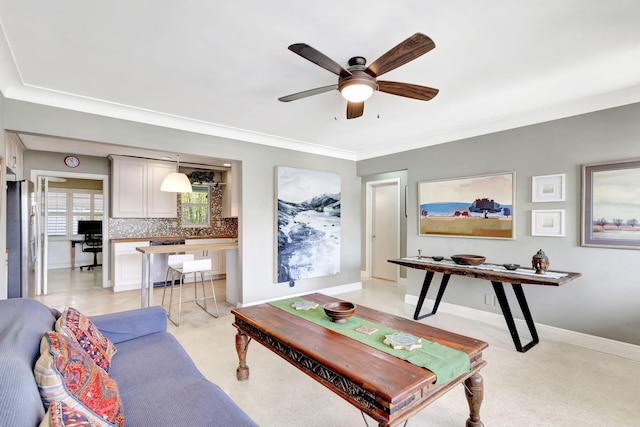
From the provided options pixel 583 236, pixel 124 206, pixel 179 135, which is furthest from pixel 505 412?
pixel 124 206

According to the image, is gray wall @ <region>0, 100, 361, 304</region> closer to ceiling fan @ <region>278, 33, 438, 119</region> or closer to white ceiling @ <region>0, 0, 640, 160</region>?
white ceiling @ <region>0, 0, 640, 160</region>

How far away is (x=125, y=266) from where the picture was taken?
207 inches

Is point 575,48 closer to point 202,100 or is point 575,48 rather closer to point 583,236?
point 583,236

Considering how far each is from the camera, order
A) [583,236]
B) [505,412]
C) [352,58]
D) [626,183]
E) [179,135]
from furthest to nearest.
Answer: [179,135], [583,236], [626,183], [352,58], [505,412]

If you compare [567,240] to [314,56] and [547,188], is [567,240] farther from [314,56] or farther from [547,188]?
[314,56]

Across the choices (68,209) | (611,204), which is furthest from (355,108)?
(68,209)

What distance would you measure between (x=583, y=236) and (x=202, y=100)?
3.96 m

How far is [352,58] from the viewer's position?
215cm

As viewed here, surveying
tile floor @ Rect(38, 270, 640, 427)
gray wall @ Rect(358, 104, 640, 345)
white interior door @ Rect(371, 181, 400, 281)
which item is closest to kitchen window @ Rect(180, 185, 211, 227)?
tile floor @ Rect(38, 270, 640, 427)

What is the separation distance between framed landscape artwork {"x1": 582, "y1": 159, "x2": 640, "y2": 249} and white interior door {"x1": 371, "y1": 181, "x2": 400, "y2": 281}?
3.18m

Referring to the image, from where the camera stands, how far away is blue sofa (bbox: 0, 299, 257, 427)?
2.97 ft

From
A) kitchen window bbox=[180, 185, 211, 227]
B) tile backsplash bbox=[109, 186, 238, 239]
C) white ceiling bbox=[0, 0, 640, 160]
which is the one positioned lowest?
tile backsplash bbox=[109, 186, 238, 239]

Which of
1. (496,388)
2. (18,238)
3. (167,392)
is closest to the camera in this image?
(167,392)

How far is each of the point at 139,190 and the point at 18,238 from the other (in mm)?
2265
